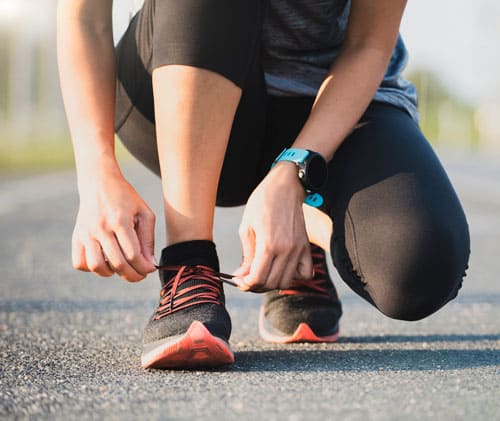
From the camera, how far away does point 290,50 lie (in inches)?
83.3

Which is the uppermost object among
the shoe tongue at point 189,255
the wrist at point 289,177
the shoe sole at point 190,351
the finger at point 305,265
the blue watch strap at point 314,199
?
the wrist at point 289,177

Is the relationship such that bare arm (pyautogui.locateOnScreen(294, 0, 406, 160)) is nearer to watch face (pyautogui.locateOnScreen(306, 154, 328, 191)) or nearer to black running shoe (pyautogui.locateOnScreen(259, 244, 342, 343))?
watch face (pyautogui.locateOnScreen(306, 154, 328, 191))

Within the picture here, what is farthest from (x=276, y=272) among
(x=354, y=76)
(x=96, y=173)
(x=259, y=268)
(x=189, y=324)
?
(x=354, y=76)

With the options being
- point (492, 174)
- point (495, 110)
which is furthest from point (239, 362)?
point (495, 110)

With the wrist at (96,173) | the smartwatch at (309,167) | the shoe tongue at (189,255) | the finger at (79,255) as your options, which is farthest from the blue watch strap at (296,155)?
the finger at (79,255)

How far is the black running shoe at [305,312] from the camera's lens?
212 cm

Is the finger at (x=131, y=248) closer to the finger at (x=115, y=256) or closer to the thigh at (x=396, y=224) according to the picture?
the finger at (x=115, y=256)

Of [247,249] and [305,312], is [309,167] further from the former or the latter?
[305,312]

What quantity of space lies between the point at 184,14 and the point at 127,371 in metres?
0.73

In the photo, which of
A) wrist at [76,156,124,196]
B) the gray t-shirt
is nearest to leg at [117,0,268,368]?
wrist at [76,156,124,196]

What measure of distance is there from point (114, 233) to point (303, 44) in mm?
774

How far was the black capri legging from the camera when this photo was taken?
1729 millimetres

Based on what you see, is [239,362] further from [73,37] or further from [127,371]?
[73,37]

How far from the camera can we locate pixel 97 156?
1.74 meters
